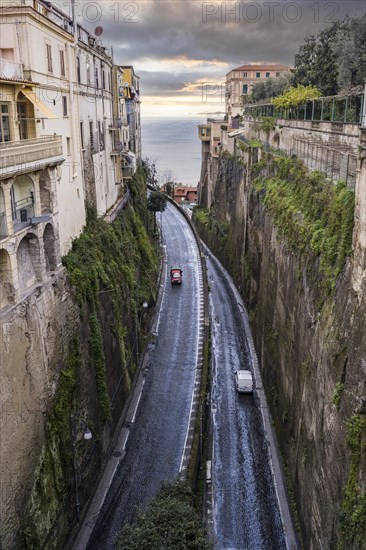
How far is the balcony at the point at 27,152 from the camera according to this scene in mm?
15587

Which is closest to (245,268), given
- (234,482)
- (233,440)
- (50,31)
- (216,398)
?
(216,398)

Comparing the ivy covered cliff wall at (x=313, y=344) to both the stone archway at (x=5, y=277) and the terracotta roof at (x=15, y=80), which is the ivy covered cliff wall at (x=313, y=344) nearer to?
the stone archway at (x=5, y=277)

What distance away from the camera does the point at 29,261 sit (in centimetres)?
1864

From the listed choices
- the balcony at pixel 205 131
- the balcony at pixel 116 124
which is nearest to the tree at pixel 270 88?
the balcony at pixel 205 131

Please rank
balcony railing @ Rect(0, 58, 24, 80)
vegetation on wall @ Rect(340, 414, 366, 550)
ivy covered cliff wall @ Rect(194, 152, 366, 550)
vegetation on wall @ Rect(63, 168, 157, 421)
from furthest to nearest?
vegetation on wall @ Rect(63, 168, 157, 421)
balcony railing @ Rect(0, 58, 24, 80)
ivy covered cliff wall @ Rect(194, 152, 366, 550)
vegetation on wall @ Rect(340, 414, 366, 550)

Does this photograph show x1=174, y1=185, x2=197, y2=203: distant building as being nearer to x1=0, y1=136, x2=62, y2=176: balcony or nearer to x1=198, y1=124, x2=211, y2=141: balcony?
x1=198, y1=124, x2=211, y2=141: balcony

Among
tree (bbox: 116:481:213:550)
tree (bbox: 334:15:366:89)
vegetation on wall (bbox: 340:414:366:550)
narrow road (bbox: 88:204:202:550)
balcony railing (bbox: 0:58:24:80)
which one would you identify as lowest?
narrow road (bbox: 88:204:202:550)

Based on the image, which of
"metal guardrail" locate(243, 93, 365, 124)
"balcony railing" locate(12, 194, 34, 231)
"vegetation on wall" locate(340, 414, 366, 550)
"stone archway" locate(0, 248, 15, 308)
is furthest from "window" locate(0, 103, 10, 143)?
"metal guardrail" locate(243, 93, 365, 124)

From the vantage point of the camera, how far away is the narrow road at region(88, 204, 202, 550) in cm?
2066

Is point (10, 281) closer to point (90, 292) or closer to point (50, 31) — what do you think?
point (90, 292)

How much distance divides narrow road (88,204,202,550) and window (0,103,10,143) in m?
14.1

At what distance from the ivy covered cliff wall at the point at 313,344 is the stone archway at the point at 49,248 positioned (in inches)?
385

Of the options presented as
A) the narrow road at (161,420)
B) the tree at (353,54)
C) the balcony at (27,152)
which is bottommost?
the narrow road at (161,420)

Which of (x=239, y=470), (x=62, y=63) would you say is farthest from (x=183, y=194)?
(x=239, y=470)
